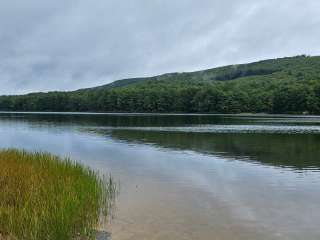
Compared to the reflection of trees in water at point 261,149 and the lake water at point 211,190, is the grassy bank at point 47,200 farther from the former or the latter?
the reflection of trees in water at point 261,149

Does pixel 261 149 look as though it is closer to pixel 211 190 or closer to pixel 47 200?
pixel 211 190

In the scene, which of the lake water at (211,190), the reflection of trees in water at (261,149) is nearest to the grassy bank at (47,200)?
the lake water at (211,190)

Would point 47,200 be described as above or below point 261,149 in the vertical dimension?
above

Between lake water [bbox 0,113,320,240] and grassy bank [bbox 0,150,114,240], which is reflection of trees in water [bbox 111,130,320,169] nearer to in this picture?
lake water [bbox 0,113,320,240]

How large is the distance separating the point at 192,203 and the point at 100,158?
16.8m

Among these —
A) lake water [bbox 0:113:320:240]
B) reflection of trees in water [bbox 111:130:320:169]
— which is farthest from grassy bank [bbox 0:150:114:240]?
reflection of trees in water [bbox 111:130:320:169]

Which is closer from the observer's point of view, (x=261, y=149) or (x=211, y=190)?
(x=211, y=190)

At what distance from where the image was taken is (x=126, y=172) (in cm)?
2803

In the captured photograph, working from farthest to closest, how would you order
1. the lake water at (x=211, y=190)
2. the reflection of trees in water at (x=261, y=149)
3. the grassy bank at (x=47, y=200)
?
the reflection of trees in water at (x=261, y=149)
the lake water at (x=211, y=190)
the grassy bank at (x=47, y=200)

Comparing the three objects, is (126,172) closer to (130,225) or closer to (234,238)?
(130,225)

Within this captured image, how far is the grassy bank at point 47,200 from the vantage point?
12266 mm

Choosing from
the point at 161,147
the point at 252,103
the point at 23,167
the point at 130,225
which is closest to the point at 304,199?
the point at 130,225

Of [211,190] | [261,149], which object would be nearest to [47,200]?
[211,190]

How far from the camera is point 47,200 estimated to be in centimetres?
1402
